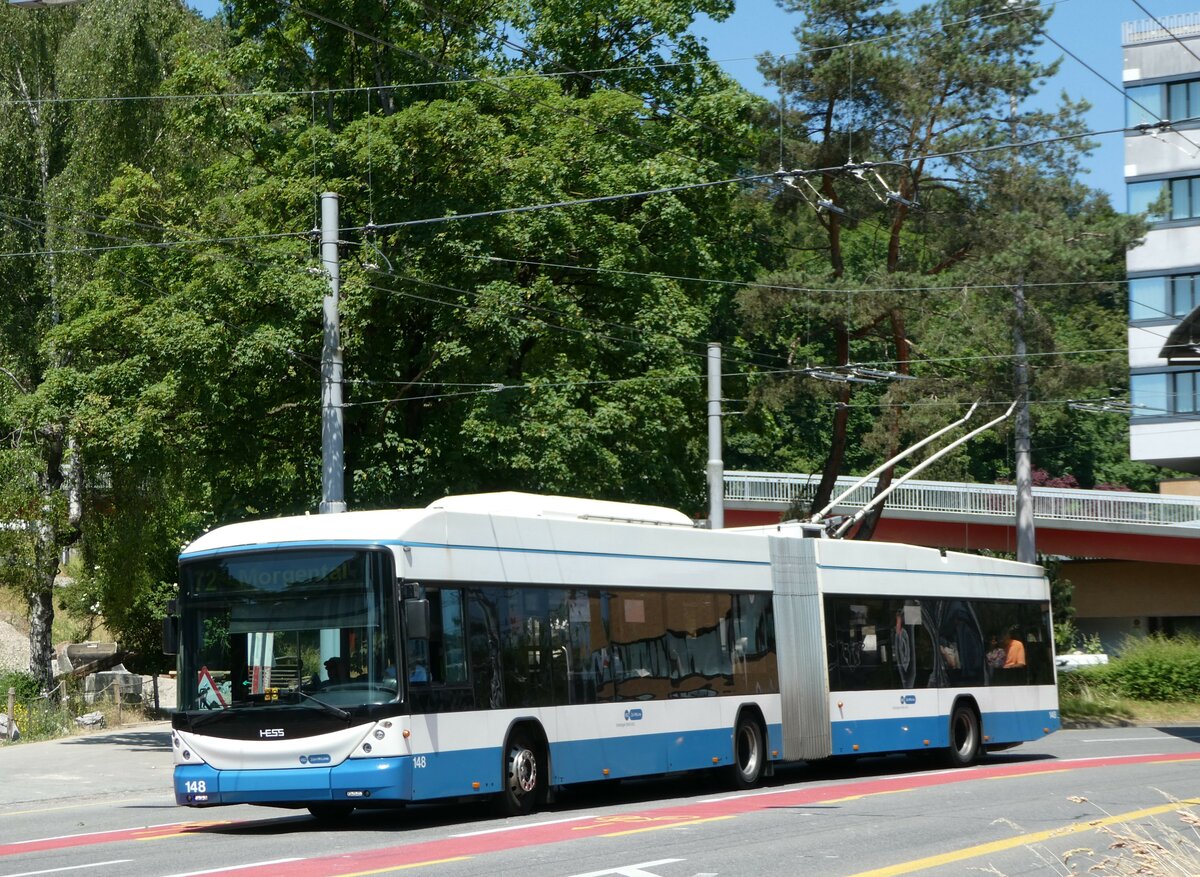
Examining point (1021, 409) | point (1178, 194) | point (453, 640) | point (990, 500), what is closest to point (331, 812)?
point (453, 640)

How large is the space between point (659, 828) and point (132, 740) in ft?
53.3

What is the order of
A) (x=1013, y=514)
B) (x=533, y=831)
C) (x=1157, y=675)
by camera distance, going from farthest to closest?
(x=1013, y=514)
(x=1157, y=675)
(x=533, y=831)

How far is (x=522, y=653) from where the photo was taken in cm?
1534

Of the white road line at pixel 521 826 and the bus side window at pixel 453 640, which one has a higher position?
the bus side window at pixel 453 640

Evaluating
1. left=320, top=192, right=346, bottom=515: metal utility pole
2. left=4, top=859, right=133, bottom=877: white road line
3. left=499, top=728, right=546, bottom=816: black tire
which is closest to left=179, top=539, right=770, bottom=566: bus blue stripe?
left=499, top=728, right=546, bottom=816: black tire

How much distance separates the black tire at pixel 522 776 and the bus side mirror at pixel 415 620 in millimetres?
1799

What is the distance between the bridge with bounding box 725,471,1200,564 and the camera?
175ft

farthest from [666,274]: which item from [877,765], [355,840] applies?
[355,840]

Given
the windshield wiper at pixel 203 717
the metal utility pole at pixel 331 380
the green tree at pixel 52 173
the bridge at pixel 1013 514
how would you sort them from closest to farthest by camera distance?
the windshield wiper at pixel 203 717 → the metal utility pole at pixel 331 380 → the green tree at pixel 52 173 → the bridge at pixel 1013 514

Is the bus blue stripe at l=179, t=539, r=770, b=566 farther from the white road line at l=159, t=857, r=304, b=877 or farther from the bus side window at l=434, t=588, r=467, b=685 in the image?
the white road line at l=159, t=857, r=304, b=877

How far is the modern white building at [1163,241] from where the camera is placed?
56438 millimetres

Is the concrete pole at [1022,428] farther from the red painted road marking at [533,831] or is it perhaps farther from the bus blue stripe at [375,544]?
the bus blue stripe at [375,544]

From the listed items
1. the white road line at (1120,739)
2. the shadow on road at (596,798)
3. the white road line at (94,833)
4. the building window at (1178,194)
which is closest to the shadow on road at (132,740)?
the shadow on road at (596,798)

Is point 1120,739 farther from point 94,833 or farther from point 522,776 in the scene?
point 94,833
